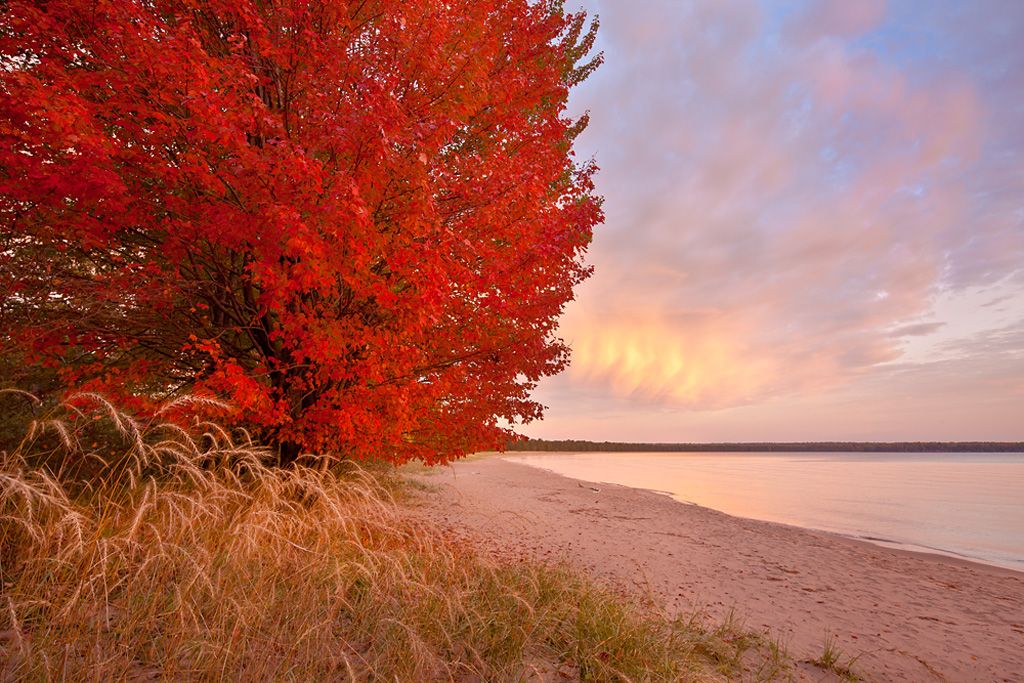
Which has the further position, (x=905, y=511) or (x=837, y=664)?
(x=905, y=511)

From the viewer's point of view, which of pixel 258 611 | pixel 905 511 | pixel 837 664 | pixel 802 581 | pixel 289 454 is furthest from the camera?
pixel 905 511

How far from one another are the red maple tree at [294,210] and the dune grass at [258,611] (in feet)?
8.33

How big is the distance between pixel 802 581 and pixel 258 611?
1022 cm

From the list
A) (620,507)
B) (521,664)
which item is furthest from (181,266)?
(620,507)

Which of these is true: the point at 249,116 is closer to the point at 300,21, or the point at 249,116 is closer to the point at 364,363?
the point at 300,21

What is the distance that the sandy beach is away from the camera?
673cm

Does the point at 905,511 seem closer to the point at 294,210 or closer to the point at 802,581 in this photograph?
the point at 802,581

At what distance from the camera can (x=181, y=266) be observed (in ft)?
28.8

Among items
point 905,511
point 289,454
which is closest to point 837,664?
point 289,454

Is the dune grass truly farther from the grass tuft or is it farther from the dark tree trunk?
the dark tree trunk

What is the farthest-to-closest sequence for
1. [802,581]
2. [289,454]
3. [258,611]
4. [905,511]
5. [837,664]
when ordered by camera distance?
[905,511] < [802,581] < [289,454] < [837,664] < [258,611]

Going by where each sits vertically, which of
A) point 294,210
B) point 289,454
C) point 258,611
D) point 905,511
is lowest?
point 905,511

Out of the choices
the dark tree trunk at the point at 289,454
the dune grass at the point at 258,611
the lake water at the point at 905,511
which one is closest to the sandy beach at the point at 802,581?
the dune grass at the point at 258,611

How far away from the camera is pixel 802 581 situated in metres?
10.1
